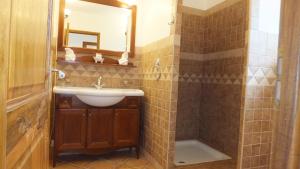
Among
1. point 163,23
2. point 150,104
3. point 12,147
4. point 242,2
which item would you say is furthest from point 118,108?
point 242,2

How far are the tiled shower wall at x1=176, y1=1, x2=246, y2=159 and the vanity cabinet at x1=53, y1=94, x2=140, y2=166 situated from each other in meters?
0.98

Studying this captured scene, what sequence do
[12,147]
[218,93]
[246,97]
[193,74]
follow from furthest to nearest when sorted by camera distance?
1. [193,74]
2. [218,93]
3. [246,97]
4. [12,147]

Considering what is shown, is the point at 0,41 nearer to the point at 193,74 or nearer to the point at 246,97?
the point at 246,97

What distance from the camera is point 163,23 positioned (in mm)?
2139

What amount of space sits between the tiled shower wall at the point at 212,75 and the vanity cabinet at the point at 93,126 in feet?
3.23

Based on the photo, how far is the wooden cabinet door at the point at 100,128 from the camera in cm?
213

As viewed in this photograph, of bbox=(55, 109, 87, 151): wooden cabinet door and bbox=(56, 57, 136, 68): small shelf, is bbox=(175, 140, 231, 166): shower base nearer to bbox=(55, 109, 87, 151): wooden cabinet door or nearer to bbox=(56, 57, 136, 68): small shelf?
bbox=(55, 109, 87, 151): wooden cabinet door

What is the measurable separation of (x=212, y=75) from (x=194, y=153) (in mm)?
1176

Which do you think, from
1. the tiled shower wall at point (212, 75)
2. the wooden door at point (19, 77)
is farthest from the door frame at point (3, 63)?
the tiled shower wall at point (212, 75)

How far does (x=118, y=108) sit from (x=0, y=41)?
1.88m

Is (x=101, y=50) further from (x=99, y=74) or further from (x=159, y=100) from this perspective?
(x=159, y=100)

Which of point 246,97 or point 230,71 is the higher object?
point 230,71

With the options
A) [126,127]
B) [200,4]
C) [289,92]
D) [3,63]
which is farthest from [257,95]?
[200,4]

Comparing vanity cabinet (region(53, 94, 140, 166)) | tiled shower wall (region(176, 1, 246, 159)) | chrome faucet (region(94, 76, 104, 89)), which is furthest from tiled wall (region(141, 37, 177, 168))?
tiled shower wall (region(176, 1, 246, 159))
